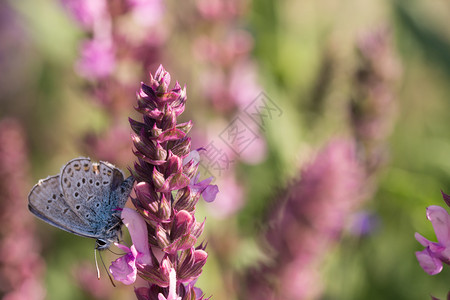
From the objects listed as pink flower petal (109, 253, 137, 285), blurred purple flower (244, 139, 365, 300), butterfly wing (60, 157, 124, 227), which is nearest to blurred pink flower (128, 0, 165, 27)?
blurred purple flower (244, 139, 365, 300)

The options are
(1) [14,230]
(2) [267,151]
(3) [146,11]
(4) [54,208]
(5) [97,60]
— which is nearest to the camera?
(4) [54,208]

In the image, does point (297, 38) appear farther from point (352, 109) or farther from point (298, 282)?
point (298, 282)

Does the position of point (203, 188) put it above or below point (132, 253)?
above

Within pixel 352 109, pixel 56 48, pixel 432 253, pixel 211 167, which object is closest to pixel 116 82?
pixel 211 167

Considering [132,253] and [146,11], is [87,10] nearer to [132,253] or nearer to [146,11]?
[146,11]

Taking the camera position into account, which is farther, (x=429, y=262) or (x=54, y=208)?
(x=54, y=208)

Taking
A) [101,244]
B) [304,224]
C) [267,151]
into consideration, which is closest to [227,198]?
[267,151]

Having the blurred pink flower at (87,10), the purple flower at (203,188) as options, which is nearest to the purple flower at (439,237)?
the purple flower at (203,188)

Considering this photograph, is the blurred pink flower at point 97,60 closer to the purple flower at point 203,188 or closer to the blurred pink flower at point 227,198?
the blurred pink flower at point 227,198
